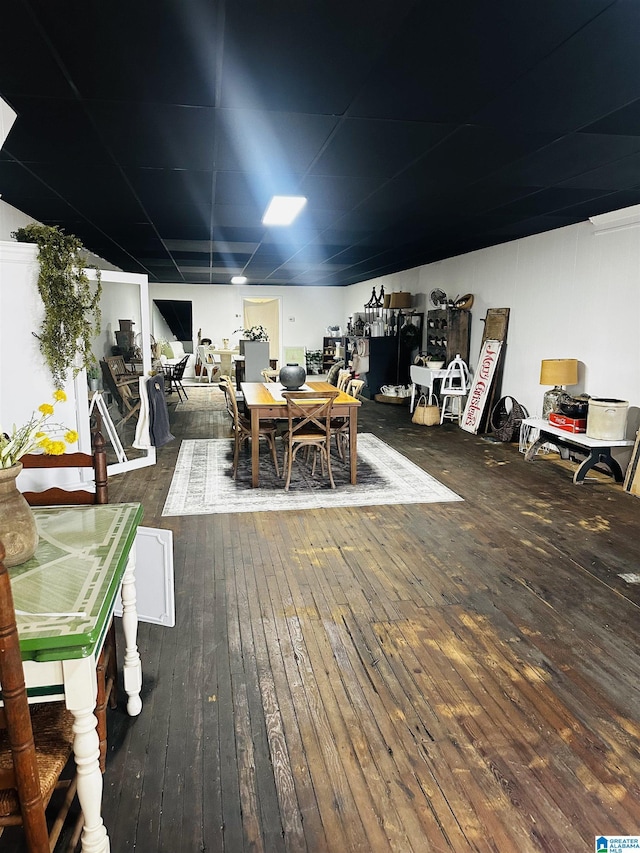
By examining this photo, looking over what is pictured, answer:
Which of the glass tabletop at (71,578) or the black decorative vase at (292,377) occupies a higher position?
the black decorative vase at (292,377)

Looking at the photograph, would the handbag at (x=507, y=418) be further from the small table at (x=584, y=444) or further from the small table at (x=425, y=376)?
the small table at (x=425, y=376)

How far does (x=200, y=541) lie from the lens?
3.95 meters

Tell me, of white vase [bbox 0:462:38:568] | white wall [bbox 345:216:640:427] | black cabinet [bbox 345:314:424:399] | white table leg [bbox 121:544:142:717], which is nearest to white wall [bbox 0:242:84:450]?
white table leg [bbox 121:544:142:717]

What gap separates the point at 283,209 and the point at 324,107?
2629 millimetres

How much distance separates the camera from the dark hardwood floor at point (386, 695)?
1.77 meters

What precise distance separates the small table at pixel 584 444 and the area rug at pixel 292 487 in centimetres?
132

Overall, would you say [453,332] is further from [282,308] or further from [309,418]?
[282,308]

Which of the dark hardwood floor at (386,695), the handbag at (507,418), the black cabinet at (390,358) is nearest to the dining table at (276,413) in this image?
the dark hardwood floor at (386,695)

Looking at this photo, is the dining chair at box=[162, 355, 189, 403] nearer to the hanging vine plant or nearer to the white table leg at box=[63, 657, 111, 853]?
the hanging vine plant

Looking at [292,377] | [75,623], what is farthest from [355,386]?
[75,623]

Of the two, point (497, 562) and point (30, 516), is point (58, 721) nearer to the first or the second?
point (30, 516)

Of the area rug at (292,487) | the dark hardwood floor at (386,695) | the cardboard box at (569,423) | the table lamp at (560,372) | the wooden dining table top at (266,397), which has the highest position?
the table lamp at (560,372)

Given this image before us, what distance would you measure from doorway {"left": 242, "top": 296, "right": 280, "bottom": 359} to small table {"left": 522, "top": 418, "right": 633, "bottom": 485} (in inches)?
418

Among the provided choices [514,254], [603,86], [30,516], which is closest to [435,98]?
[603,86]
